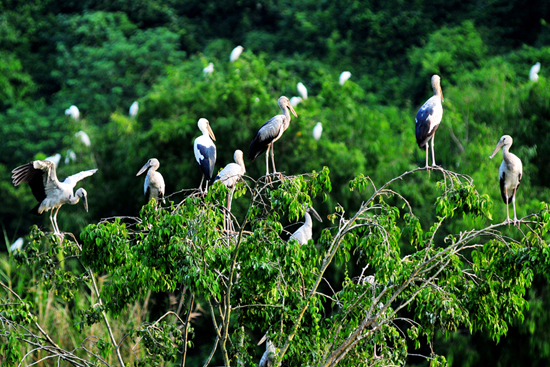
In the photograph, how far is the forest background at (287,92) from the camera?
13203 mm

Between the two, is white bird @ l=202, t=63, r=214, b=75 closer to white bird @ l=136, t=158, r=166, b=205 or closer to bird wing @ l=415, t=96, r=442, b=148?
white bird @ l=136, t=158, r=166, b=205

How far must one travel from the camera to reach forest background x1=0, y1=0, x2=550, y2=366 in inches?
520

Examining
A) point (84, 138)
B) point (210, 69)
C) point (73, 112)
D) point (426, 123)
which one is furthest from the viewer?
point (73, 112)

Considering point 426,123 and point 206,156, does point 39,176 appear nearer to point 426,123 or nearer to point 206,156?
point 206,156

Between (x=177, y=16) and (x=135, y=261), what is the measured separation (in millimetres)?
17904

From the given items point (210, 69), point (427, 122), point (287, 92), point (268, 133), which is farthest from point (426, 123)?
point (287, 92)

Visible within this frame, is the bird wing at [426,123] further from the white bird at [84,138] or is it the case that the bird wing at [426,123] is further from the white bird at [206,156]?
the white bird at [84,138]

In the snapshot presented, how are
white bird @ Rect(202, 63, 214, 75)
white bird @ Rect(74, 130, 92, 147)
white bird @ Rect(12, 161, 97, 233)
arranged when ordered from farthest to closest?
white bird @ Rect(74, 130, 92, 147)
white bird @ Rect(202, 63, 214, 75)
white bird @ Rect(12, 161, 97, 233)

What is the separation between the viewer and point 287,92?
59.5 feet

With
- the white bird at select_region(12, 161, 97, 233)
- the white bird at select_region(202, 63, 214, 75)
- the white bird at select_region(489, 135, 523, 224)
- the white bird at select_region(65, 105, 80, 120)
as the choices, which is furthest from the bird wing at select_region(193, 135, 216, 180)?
the white bird at select_region(65, 105, 80, 120)

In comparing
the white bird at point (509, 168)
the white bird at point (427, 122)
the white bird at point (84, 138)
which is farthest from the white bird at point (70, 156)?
the white bird at point (509, 168)

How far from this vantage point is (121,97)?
68.7 feet

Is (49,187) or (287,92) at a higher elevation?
(49,187)

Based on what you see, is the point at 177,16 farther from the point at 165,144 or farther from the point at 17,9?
the point at 165,144
